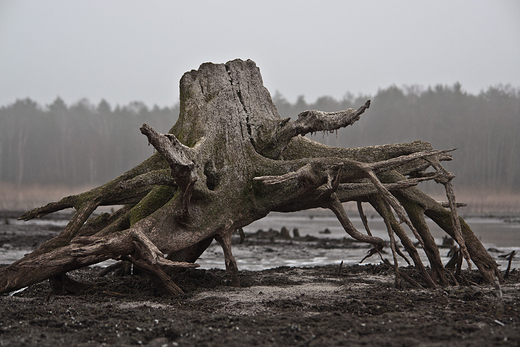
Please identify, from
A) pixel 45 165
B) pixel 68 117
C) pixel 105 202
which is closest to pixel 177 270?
pixel 105 202

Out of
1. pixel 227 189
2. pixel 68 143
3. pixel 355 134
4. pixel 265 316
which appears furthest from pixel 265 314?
pixel 68 143

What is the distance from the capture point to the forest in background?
64125 millimetres

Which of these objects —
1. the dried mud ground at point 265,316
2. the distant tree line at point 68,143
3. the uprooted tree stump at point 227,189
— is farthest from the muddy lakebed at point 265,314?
the distant tree line at point 68,143

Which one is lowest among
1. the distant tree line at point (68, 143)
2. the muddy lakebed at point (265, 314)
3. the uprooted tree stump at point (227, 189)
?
the muddy lakebed at point (265, 314)

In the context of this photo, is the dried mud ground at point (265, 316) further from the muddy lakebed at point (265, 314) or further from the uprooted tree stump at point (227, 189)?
the uprooted tree stump at point (227, 189)

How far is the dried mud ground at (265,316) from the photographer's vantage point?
438cm

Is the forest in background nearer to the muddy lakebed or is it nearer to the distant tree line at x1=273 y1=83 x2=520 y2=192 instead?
the distant tree line at x1=273 y1=83 x2=520 y2=192

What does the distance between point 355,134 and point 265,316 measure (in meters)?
65.7

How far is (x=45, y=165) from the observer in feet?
235

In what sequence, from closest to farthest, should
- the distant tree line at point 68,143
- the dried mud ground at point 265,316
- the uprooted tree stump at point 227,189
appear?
the dried mud ground at point 265,316 → the uprooted tree stump at point 227,189 → the distant tree line at point 68,143

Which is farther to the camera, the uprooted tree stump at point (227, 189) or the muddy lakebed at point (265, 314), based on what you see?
the uprooted tree stump at point (227, 189)

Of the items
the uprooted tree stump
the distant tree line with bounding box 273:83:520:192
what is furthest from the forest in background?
the uprooted tree stump

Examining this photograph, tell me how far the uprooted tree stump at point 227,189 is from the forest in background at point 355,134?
171 ft

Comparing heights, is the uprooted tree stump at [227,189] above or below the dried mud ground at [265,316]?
above
